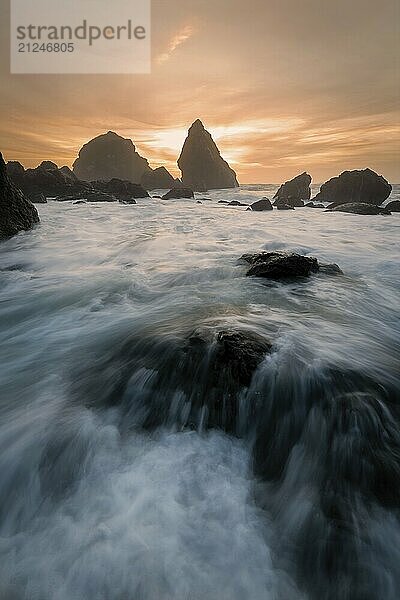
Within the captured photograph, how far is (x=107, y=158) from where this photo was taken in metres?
106

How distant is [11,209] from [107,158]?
10365 centimetres

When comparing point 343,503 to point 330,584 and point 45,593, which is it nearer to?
point 330,584

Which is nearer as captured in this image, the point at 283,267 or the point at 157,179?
the point at 283,267

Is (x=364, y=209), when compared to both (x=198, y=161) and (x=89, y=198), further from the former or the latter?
(x=198, y=161)

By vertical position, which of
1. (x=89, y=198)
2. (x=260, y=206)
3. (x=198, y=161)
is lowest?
(x=260, y=206)

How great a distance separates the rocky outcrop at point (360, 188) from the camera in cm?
3716

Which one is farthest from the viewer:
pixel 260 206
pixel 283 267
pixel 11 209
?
pixel 260 206

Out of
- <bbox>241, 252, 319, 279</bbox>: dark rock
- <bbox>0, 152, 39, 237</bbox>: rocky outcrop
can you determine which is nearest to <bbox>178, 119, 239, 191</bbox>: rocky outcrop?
<bbox>0, 152, 39, 237</bbox>: rocky outcrop

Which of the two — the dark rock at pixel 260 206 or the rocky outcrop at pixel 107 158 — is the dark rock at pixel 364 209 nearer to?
the dark rock at pixel 260 206

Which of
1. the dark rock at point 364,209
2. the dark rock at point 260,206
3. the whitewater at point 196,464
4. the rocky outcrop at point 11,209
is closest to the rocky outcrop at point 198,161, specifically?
the dark rock at point 260,206

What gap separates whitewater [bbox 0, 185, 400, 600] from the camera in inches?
80.8

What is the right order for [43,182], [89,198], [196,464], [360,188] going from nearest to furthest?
[196,464], [89,198], [360,188], [43,182]

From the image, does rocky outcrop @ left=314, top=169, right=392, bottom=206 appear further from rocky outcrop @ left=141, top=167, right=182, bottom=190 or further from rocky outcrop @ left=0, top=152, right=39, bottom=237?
rocky outcrop @ left=141, top=167, right=182, bottom=190

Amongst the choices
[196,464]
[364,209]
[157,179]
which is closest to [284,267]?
[196,464]
